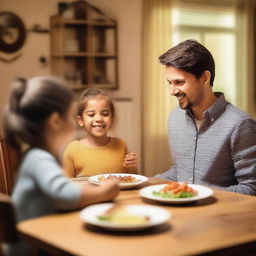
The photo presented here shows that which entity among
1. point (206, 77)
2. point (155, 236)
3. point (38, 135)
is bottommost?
point (155, 236)

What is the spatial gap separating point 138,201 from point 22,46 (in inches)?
134

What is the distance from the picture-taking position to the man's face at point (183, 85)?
2.20 m

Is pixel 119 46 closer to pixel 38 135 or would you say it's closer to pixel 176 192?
pixel 176 192

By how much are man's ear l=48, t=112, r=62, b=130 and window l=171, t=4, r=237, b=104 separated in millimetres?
4632

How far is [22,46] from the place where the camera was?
4637 mm

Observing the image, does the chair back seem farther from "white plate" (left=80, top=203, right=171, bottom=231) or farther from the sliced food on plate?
the sliced food on plate

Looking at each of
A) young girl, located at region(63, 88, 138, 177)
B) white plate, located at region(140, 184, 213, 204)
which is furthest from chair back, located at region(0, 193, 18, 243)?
young girl, located at region(63, 88, 138, 177)

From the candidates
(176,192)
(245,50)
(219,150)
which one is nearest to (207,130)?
(219,150)

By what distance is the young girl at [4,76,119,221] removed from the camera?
1055mm

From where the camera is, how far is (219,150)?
7.13 ft

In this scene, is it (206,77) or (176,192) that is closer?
(176,192)

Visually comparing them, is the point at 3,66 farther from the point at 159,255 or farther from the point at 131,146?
the point at 159,255

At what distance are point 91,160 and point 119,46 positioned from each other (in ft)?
10.4

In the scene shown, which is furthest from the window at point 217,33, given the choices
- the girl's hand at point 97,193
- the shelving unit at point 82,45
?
the girl's hand at point 97,193
